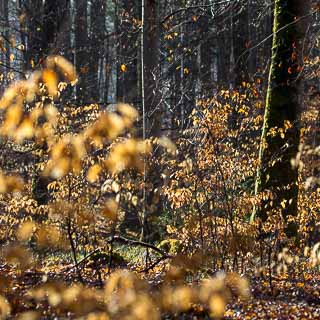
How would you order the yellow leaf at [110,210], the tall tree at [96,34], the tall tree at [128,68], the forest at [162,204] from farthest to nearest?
the tall tree at [96,34] < the tall tree at [128,68] < the yellow leaf at [110,210] < the forest at [162,204]

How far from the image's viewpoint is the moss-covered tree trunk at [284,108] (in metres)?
8.64

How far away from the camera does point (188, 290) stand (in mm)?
2742

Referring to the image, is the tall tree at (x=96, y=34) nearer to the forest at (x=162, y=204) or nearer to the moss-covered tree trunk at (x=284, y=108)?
the forest at (x=162, y=204)

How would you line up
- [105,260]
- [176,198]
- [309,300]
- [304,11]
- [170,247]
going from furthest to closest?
[170,247] < [304,11] < [105,260] < [176,198] < [309,300]

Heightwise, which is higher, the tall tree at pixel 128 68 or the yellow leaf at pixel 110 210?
the tall tree at pixel 128 68

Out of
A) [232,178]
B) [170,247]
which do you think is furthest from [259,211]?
[170,247]

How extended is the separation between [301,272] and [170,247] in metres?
2.90

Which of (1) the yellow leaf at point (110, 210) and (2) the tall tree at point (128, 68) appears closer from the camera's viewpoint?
(1) the yellow leaf at point (110, 210)

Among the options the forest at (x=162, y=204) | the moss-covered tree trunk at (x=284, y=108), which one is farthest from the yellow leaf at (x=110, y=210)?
the moss-covered tree trunk at (x=284, y=108)

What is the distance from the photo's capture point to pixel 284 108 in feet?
29.5

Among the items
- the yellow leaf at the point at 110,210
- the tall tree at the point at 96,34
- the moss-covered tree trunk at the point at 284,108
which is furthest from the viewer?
the tall tree at the point at 96,34

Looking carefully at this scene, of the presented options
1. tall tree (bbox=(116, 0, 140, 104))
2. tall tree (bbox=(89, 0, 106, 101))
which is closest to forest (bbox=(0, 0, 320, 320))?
tall tree (bbox=(116, 0, 140, 104))

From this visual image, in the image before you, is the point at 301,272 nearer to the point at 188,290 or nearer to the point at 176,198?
the point at 176,198

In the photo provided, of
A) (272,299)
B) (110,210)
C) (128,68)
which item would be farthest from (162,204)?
(128,68)
